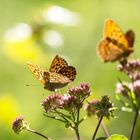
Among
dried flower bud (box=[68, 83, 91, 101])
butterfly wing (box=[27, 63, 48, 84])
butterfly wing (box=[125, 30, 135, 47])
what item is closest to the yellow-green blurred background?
butterfly wing (box=[27, 63, 48, 84])

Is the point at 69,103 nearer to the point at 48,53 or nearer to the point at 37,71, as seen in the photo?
the point at 37,71

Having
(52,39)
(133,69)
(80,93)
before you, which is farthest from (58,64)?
(52,39)

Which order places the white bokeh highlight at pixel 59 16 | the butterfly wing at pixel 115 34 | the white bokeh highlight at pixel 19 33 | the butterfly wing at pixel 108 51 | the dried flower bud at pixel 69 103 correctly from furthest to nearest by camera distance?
the white bokeh highlight at pixel 59 16 < the white bokeh highlight at pixel 19 33 < the butterfly wing at pixel 108 51 < the butterfly wing at pixel 115 34 < the dried flower bud at pixel 69 103

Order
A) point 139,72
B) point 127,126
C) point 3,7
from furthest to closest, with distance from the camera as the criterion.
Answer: point 3,7, point 127,126, point 139,72

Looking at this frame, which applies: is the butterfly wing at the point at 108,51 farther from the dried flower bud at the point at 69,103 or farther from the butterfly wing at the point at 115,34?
the dried flower bud at the point at 69,103

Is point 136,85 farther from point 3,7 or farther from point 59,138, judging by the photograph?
point 3,7

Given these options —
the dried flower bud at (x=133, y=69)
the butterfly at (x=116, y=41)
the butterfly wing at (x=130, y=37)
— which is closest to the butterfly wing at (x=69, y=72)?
the dried flower bud at (x=133, y=69)

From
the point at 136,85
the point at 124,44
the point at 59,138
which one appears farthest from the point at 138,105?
the point at 59,138
